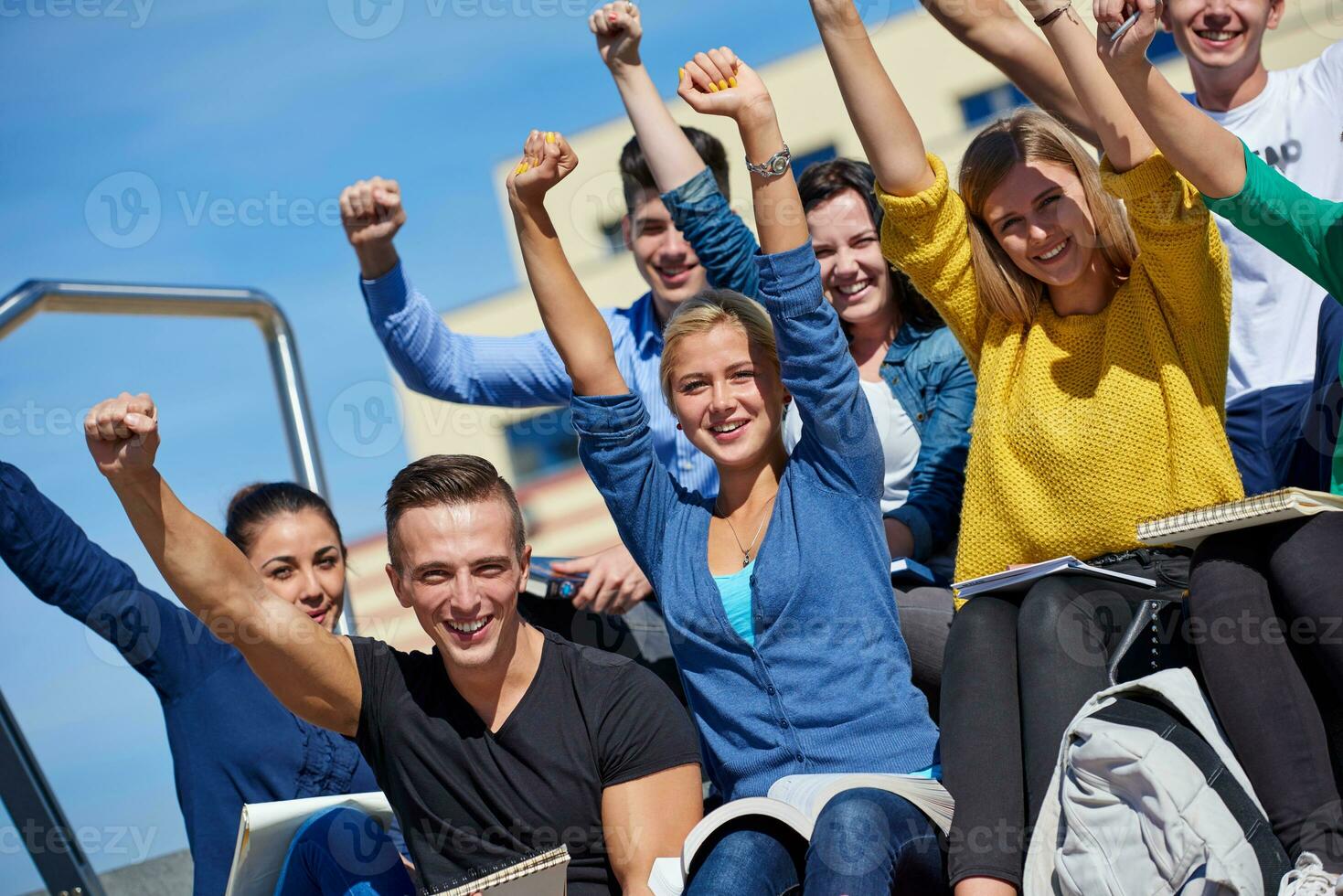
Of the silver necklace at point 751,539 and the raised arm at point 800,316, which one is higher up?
the raised arm at point 800,316

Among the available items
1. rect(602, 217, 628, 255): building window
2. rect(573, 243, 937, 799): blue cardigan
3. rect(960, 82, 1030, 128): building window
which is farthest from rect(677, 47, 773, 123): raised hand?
rect(960, 82, 1030, 128): building window

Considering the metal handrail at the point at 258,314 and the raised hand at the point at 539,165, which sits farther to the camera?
the metal handrail at the point at 258,314

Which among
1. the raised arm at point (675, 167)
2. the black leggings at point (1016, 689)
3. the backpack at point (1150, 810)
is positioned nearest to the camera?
the backpack at point (1150, 810)

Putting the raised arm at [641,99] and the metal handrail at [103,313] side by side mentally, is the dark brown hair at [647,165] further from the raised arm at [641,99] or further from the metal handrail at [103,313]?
the metal handrail at [103,313]

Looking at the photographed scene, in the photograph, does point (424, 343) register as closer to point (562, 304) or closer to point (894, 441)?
point (562, 304)

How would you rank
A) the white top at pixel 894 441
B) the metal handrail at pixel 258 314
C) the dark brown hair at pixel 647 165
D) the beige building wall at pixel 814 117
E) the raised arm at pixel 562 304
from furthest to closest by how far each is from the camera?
the beige building wall at pixel 814 117 → the metal handrail at pixel 258 314 → the dark brown hair at pixel 647 165 → the white top at pixel 894 441 → the raised arm at pixel 562 304

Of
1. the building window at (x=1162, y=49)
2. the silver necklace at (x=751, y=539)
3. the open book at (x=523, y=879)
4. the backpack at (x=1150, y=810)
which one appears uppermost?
the building window at (x=1162, y=49)

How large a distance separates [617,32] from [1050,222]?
1.14 m

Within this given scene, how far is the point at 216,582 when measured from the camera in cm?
209

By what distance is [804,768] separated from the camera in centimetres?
221

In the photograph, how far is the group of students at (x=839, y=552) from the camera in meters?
1.99

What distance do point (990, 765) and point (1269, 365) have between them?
133 centimetres

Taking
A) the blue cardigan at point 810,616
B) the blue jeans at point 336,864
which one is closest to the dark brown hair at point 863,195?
the blue cardigan at point 810,616

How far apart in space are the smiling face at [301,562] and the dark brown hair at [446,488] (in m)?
0.72
